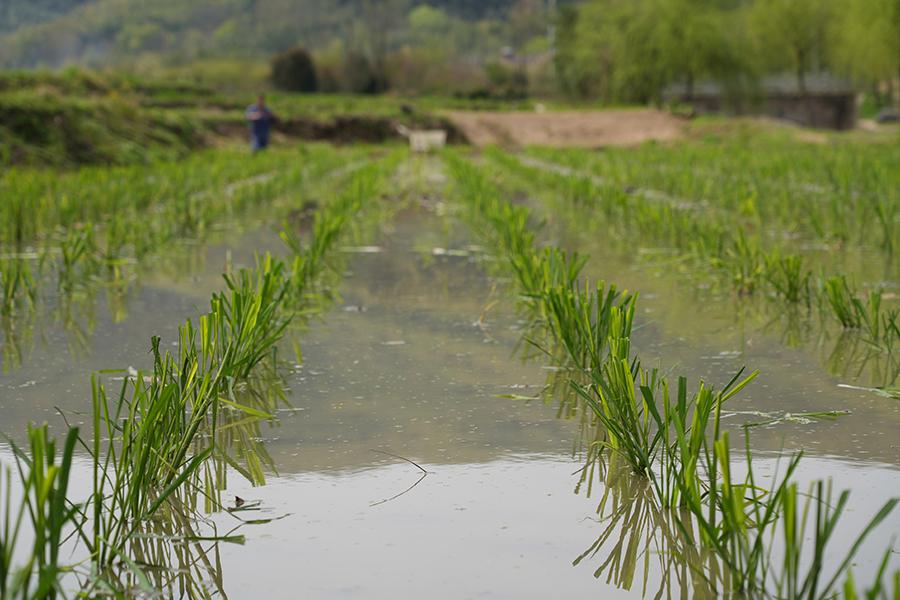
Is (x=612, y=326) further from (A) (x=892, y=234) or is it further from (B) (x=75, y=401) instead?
(A) (x=892, y=234)

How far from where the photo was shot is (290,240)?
609 cm

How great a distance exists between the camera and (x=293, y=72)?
6275 cm

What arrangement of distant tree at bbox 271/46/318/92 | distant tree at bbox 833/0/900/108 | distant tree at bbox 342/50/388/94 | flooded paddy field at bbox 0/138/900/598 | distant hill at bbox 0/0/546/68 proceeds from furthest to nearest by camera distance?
distant hill at bbox 0/0/546/68
distant tree at bbox 342/50/388/94
distant tree at bbox 271/46/318/92
distant tree at bbox 833/0/900/108
flooded paddy field at bbox 0/138/900/598

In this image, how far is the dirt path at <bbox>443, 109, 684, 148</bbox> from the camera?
39.8 metres

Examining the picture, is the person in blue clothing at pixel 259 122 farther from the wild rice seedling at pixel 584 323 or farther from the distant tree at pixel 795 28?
the distant tree at pixel 795 28

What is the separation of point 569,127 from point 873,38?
9.61 meters

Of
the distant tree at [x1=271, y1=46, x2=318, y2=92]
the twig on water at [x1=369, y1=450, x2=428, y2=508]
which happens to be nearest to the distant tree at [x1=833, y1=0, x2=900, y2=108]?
the distant tree at [x1=271, y1=46, x2=318, y2=92]

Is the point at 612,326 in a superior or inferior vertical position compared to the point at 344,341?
superior

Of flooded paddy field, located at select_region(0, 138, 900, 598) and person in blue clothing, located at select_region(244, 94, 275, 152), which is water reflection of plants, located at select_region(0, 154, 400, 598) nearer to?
flooded paddy field, located at select_region(0, 138, 900, 598)

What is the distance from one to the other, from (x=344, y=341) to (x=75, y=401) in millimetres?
1138

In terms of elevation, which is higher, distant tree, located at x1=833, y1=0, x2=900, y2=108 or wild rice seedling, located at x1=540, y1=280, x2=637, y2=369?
distant tree, located at x1=833, y1=0, x2=900, y2=108

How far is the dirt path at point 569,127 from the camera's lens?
3975cm

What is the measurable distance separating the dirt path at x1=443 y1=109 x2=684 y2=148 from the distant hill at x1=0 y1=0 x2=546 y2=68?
219 feet

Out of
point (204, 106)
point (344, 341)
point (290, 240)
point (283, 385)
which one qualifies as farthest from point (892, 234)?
point (204, 106)
